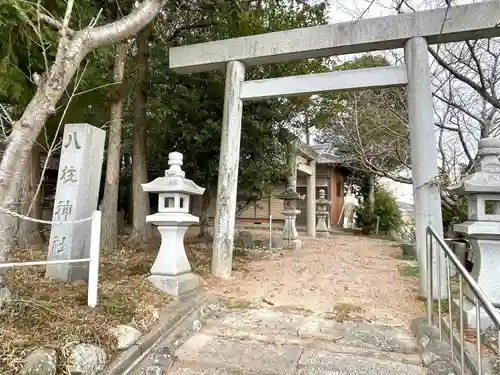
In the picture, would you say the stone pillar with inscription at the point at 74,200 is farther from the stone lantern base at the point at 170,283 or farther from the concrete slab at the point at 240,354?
the concrete slab at the point at 240,354

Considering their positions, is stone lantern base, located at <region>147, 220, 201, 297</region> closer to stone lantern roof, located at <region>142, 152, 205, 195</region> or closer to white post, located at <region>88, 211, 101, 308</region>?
stone lantern roof, located at <region>142, 152, 205, 195</region>

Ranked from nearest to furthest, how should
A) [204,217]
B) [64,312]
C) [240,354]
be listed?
[64,312], [240,354], [204,217]

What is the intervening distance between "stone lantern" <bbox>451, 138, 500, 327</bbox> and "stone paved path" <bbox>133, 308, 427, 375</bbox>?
0.84 metres

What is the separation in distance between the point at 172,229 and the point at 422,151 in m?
3.50

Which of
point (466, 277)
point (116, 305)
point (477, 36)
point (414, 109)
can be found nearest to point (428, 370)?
A: point (466, 277)

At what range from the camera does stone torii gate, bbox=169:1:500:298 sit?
187 inches

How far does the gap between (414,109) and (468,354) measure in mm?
3262

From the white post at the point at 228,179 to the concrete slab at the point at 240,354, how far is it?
2202 mm

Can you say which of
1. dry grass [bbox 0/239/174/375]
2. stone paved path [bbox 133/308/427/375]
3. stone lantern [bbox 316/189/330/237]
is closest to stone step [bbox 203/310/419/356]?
stone paved path [bbox 133/308/427/375]

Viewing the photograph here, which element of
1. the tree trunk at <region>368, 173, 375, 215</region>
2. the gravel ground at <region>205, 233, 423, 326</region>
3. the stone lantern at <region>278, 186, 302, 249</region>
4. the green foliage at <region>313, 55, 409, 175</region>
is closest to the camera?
the gravel ground at <region>205, 233, 423, 326</region>

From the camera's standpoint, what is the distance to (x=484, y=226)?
11.2 feet

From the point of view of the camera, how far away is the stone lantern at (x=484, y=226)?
3391mm

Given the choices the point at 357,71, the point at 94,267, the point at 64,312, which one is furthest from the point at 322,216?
the point at 64,312

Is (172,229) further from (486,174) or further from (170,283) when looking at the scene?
(486,174)
